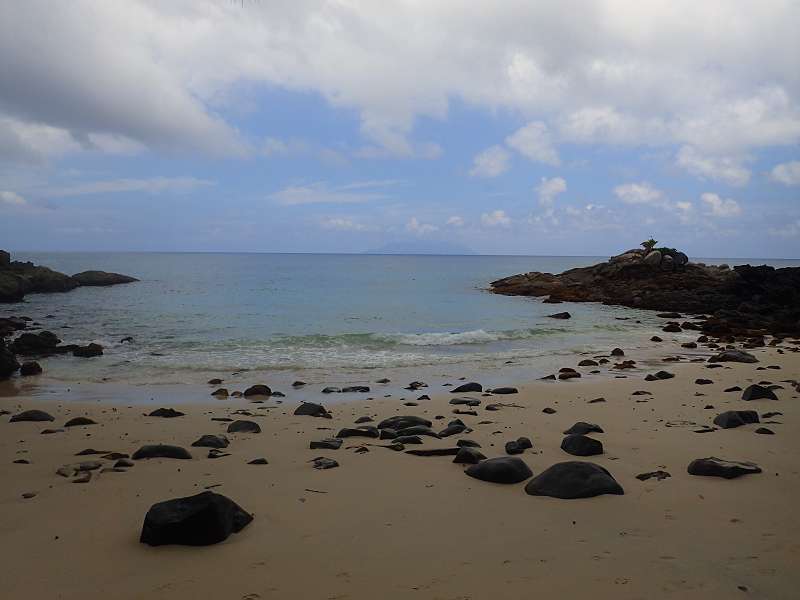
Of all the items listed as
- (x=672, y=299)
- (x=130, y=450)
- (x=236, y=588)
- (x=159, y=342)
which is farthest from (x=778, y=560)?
(x=672, y=299)

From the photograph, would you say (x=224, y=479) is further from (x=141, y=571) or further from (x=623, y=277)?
(x=623, y=277)

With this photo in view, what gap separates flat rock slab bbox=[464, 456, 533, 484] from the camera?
20.6 feet

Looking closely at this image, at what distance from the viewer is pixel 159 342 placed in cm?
2327

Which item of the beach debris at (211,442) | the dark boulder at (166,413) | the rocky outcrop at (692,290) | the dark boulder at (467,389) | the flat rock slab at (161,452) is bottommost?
the dark boulder at (467,389)

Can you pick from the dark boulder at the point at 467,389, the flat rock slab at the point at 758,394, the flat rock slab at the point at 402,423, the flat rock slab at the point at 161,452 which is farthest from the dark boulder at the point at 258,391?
the flat rock slab at the point at 758,394

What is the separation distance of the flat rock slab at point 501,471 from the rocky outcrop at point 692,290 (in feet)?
74.7

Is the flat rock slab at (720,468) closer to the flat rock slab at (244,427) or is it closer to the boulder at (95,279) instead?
the flat rock slab at (244,427)

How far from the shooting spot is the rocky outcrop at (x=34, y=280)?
4306cm

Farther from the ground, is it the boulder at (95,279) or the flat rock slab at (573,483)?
the boulder at (95,279)

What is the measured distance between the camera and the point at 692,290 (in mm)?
42812

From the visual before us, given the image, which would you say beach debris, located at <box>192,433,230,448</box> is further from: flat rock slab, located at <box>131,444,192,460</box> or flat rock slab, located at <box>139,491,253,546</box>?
flat rock slab, located at <box>139,491,253,546</box>

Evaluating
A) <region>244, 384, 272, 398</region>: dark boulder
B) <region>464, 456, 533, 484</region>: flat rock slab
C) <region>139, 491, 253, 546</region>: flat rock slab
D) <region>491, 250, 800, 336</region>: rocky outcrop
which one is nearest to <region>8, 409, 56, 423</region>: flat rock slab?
<region>244, 384, 272, 398</region>: dark boulder

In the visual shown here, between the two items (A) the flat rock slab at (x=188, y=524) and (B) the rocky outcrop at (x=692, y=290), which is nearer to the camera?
(A) the flat rock slab at (x=188, y=524)

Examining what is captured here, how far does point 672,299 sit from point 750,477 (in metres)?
37.6
